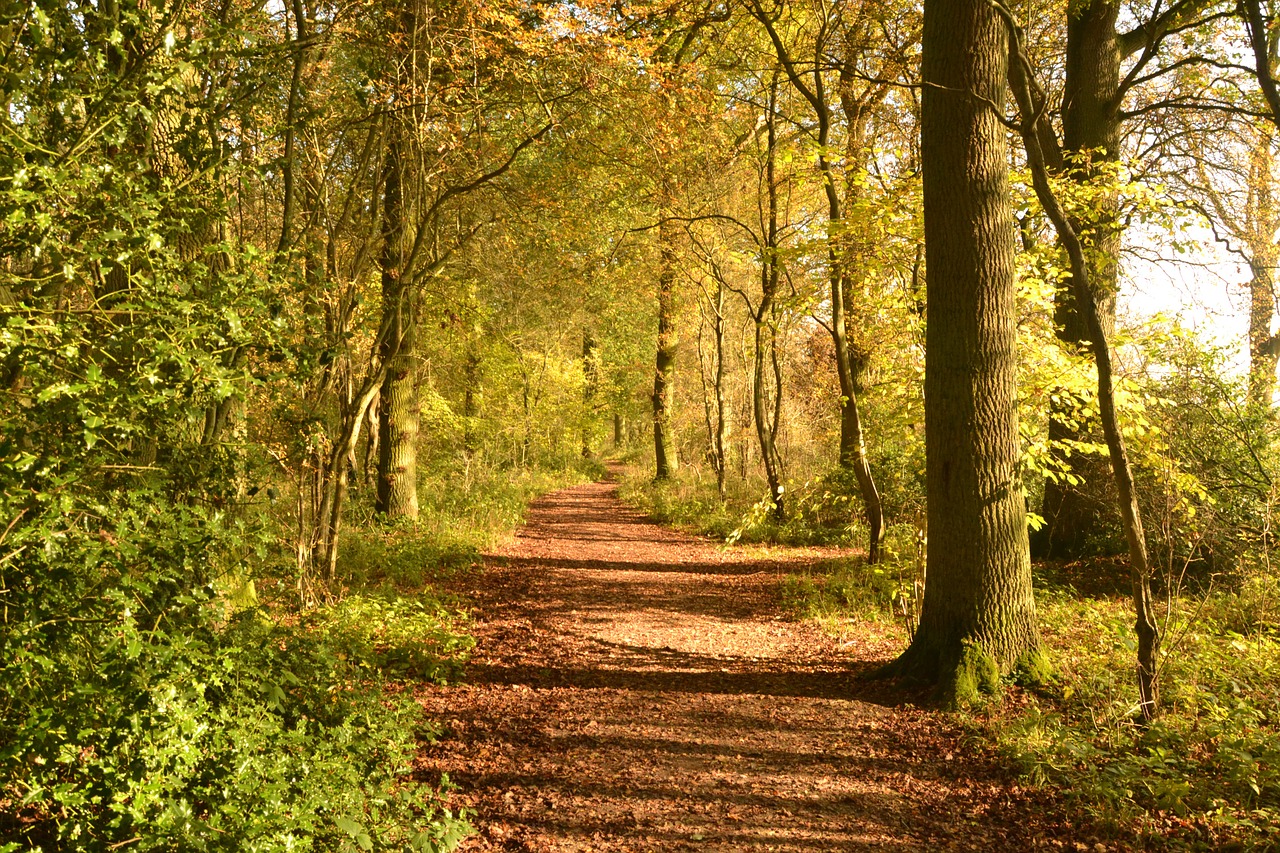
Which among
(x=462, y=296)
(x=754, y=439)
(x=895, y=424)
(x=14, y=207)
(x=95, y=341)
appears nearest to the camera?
(x=14, y=207)

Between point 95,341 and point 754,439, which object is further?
point 754,439

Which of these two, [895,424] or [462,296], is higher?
[462,296]

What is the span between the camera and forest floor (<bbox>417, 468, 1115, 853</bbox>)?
3.95 metres

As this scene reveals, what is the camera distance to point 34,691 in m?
2.94

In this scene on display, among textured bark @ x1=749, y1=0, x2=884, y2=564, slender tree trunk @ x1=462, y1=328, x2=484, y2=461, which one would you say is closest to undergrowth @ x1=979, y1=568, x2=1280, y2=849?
textured bark @ x1=749, y1=0, x2=884, y2=564

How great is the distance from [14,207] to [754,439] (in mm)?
19480

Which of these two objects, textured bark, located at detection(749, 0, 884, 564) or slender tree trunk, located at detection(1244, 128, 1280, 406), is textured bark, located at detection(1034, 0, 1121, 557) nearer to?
slender tree trunk, located at detection(1244, 128, 1280, 406)

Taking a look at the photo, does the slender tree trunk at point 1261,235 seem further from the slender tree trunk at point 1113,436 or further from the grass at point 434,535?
the grass at point 434,535

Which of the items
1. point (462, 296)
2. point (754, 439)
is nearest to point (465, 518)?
point (462, 296)

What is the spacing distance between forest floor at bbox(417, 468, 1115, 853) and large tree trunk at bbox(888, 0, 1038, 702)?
31.1 inches

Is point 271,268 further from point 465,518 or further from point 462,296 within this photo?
point 462,296

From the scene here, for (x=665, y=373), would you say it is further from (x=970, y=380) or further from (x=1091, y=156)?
(x=970, y=380)

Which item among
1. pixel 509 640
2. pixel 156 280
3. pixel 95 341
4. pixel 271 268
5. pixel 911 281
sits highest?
pixel 911 281

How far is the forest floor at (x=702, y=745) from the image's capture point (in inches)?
156
